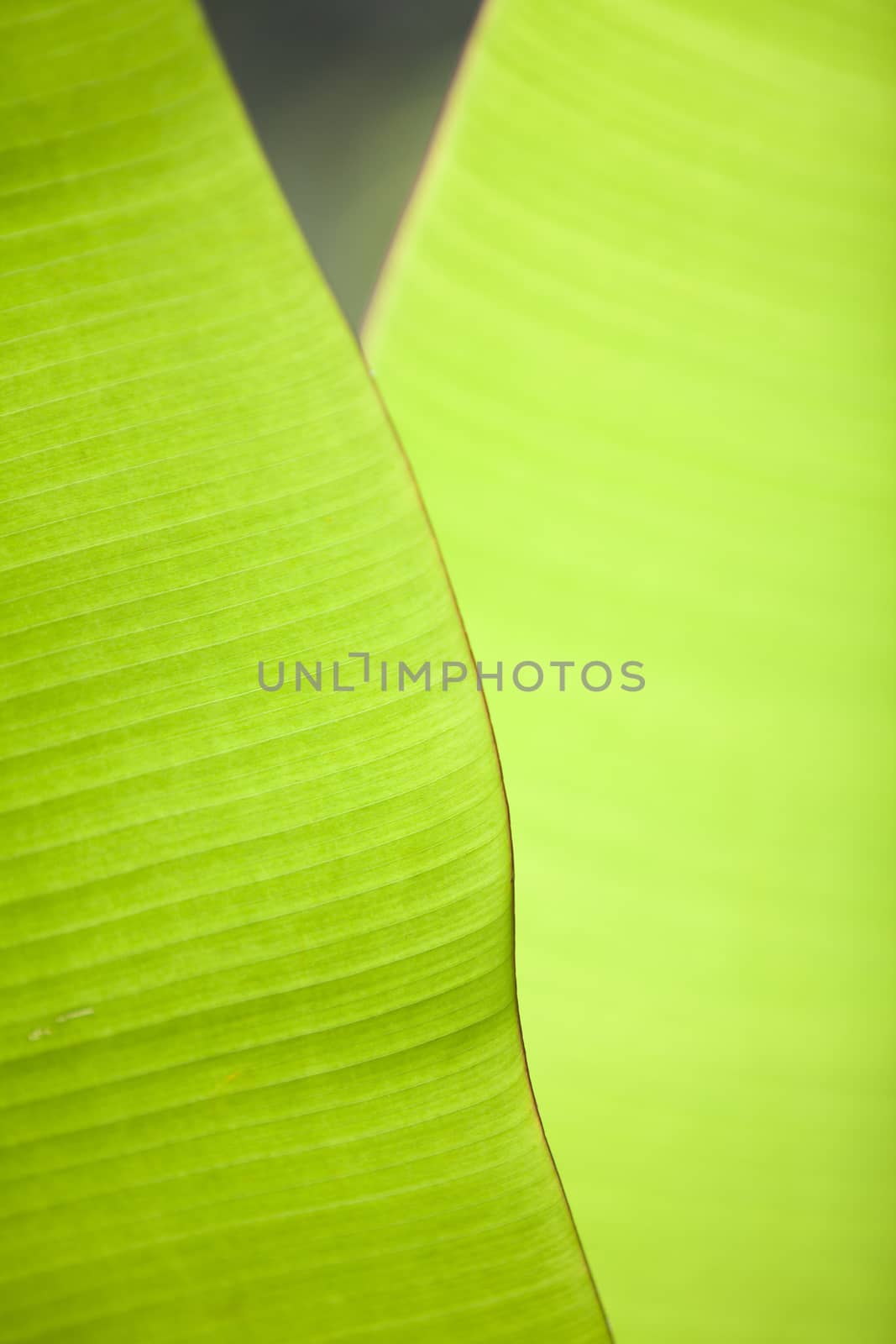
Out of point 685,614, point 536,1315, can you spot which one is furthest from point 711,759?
point 536,1315

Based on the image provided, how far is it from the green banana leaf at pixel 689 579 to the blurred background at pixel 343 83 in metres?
1.05

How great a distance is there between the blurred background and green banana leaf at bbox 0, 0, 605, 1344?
3.93ft

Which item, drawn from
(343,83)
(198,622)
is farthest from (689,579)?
(343,83)

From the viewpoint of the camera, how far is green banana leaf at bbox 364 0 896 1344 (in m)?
0.29

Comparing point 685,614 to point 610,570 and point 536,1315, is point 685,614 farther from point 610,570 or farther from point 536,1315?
point 536,1315

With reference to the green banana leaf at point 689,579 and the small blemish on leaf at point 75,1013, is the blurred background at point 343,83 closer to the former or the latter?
the green banana leaf at point 689,579

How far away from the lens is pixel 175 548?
0.53 feet

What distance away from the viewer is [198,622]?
0.53ft

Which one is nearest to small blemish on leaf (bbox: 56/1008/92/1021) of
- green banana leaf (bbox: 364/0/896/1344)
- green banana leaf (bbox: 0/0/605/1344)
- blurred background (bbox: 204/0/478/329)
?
green banana leaf (bbox: 0/0/605/1344)

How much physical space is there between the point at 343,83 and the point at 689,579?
4.02 feet

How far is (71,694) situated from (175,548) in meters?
0.02

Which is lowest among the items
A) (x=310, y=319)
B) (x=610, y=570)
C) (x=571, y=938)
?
(x=571, y=938)

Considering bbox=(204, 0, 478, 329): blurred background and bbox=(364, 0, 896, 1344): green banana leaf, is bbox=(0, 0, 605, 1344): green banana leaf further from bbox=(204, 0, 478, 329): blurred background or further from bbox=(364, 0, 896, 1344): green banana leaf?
bbox=(204, 0, 478, 329): blurred background

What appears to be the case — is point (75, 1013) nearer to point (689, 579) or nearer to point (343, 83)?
point (689, 579)
